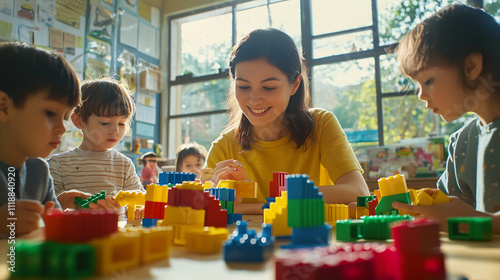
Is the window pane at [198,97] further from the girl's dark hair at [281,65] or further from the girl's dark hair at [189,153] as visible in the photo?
the girl's dark hair at [281,65]

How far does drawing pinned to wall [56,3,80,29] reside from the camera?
9.88 ft

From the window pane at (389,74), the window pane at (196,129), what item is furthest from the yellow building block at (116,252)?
the window pane at (196,129)

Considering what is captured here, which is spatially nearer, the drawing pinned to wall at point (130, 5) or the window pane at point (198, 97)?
the drawing pinned to wall at point (130, 5)

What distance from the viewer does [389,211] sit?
24.3 inches

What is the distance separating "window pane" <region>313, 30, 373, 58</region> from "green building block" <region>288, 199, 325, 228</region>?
2922 mm

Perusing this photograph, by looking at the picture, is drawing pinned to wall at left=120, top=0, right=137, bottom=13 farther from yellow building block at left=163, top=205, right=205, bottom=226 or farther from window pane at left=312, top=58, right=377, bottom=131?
yellow building block at left=163, top=205, right=205, bottom=226

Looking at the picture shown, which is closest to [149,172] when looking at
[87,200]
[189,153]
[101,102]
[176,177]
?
[189,153]

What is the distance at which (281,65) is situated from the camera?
113 cm

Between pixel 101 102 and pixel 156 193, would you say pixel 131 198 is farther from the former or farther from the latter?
pixel 101 102

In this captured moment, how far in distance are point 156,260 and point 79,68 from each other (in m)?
3.20

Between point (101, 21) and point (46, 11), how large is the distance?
55 cm

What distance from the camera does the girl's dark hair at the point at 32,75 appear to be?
59 centimetres

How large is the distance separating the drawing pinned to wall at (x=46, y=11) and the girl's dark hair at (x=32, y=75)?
2.68 metres

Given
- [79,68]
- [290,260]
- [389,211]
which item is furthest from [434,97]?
[79,68]
